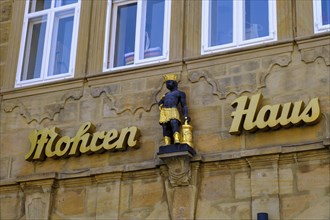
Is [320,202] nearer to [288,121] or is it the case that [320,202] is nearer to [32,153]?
[288,121]

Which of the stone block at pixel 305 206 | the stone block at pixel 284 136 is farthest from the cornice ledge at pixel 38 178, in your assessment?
the stone block at pixel 305 206

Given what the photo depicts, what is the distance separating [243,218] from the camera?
10.6 metres

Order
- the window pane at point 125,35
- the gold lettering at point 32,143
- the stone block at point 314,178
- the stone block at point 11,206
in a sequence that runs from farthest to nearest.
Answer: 1. the window pane at point 125,35
2. the gold lettering at point 32,143
3. the stone block at point 11,206
4. the stone block at point 314,178

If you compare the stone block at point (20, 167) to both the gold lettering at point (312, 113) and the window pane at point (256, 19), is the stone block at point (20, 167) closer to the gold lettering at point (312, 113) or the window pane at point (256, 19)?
the window pane at point (256, 19)

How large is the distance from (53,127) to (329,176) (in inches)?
178

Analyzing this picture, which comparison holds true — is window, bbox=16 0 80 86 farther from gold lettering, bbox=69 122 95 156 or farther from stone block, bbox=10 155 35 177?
stone block, bbox=10 155 35 177

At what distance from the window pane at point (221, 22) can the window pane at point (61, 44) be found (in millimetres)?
2565

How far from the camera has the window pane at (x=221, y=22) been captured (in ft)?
39.5

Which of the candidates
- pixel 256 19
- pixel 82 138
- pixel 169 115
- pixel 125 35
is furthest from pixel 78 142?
pixel 256 19

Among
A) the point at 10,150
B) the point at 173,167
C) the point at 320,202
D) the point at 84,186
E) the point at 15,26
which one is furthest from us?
the point at 15,26

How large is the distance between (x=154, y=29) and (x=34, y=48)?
229 centimetres

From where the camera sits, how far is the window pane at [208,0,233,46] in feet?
39.5

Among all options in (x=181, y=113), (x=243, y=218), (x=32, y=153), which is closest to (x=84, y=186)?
(x=32, y=153)

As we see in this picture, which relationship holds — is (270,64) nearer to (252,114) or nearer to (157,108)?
(252,114)
